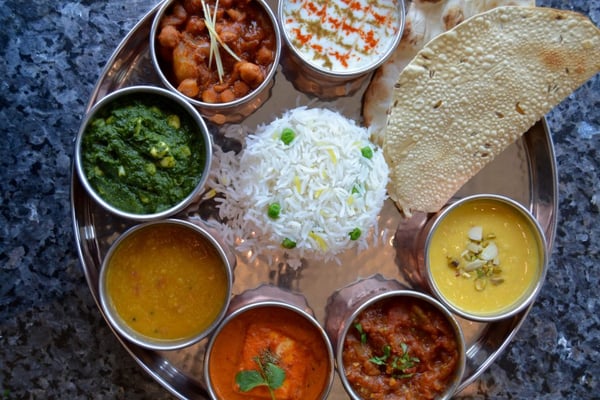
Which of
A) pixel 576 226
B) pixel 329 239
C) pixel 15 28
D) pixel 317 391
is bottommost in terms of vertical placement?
pixel 317 391

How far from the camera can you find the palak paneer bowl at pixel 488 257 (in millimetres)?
2168

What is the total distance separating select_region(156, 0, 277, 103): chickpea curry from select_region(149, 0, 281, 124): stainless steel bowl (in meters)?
0.02

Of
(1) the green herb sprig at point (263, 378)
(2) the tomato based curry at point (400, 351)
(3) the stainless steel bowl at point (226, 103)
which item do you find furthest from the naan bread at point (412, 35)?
(1) the green herb sprig at point (263, 378)

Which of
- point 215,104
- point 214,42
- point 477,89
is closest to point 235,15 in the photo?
point 214,42

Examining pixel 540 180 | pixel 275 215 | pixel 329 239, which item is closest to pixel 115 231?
pixel 275 215

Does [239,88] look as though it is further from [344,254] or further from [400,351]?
[400,351]

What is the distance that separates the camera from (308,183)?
7.07 feet

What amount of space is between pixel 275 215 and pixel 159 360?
2.36ft

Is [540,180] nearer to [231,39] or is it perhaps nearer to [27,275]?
[231,39]

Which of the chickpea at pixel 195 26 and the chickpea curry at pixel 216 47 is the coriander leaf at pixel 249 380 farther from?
the chickpea at pixel 195 26

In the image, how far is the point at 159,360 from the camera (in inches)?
86.8

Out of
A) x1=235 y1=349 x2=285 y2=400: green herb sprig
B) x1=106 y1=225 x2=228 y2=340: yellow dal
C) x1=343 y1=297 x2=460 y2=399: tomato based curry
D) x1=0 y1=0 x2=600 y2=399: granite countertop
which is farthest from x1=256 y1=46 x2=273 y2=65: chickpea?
x1=235 y1=349 x2=285 y2=400: green herb sprig

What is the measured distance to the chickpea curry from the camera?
6.63ft

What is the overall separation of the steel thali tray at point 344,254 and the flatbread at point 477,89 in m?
0.14
